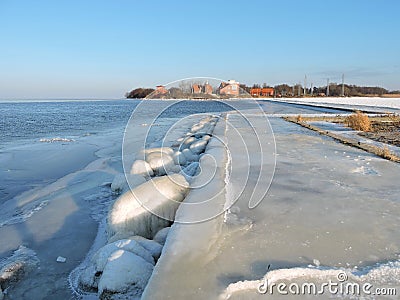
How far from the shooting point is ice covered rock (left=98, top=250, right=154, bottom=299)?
259 centimetres

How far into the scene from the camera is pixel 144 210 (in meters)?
3.82

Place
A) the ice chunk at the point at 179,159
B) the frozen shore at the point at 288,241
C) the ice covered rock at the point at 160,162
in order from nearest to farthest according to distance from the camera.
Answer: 1. the frozen shore at the point at 288,241
2. the ice covered rock at the point at 160,162
3. the ice chunk at the point at 179,159

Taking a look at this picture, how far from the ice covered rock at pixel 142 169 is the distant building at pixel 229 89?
1876 millimetres

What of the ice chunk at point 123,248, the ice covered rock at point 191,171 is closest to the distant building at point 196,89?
the ice covered rock at point 191,171

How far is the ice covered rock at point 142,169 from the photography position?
5520mm

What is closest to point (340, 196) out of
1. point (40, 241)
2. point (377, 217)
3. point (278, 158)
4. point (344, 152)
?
point (377, 217)

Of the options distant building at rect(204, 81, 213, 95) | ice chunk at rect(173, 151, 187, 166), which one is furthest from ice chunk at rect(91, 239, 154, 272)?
ice chunk at rect(173, 151, 187, 166)

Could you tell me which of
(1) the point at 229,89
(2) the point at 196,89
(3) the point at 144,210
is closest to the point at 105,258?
(3) the point at 144,210

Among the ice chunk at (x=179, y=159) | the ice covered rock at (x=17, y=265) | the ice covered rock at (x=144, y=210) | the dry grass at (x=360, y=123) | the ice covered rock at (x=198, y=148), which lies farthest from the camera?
the dry grass at (x=360, y=123)

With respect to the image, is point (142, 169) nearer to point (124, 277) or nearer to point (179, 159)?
point (179, 159)

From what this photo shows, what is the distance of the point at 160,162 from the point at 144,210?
2317 mm

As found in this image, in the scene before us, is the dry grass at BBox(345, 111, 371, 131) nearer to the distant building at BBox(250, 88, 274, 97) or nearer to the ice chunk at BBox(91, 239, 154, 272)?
the ice chunk at BBox(91, 239, 154, 272)

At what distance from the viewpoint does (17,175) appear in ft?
25.0

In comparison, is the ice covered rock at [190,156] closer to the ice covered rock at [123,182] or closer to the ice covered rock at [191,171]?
the ice covered rock at [191,171]
